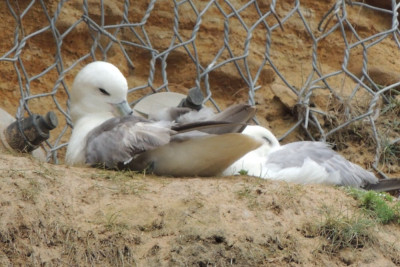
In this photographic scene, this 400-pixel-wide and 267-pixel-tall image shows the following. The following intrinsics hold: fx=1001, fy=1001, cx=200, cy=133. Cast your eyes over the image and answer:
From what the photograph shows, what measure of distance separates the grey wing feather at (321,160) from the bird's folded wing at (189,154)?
0.49 meters

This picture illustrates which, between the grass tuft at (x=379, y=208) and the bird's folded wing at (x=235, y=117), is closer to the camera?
the grass tuft at (x=379, y=208)

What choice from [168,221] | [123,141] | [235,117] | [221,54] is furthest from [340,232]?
[221,54]

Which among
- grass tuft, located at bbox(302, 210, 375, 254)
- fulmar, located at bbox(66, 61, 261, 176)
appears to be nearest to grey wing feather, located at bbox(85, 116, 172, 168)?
fulmar, located at bbox(66, 61, 261, 176)

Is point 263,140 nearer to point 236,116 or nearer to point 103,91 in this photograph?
point 236,116

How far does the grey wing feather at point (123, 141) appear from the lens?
4539 millimetres

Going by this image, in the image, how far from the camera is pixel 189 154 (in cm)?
461

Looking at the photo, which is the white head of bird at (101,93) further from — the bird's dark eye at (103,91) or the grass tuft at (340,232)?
the grass tuft at (340,232)

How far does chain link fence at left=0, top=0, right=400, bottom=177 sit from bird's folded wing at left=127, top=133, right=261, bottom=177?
1272mm

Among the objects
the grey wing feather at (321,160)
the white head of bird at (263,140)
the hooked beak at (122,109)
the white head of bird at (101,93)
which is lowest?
the grey wing feather at (321,160)

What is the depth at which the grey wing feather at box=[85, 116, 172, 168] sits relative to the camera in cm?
454

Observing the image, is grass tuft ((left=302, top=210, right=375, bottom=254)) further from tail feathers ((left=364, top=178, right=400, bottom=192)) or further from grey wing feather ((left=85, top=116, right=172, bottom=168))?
tail feathers ((left=364, top=178, right=400, bottom=192))

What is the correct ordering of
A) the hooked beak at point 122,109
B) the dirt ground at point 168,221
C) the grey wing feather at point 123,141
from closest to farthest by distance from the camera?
1. the dirt ground at point 168,221
2. the grey wing feather at point 123,141
3. the hooked beak at point 122,109

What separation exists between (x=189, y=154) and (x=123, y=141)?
0.31 meters

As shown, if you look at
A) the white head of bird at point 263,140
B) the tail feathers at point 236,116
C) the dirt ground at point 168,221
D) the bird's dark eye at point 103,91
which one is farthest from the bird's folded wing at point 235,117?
the bird's dark eye at point 103,91
